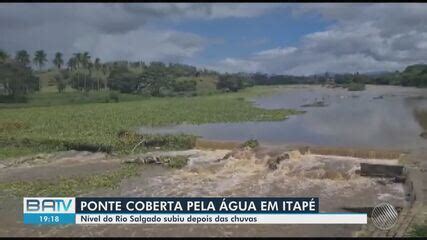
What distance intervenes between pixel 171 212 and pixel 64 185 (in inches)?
234

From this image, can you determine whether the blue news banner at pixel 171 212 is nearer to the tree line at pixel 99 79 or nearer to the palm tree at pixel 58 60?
the tree line at pixel 99 79

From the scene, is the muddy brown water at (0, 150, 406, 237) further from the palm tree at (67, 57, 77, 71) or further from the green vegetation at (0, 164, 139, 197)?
the palm tree at (67, 57, 77, 71)

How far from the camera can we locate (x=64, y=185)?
52.0 ft

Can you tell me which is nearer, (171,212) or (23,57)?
(171,212)

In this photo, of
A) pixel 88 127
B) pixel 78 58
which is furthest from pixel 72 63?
pixel 88 127

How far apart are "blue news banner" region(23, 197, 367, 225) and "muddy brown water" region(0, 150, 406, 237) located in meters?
0.25

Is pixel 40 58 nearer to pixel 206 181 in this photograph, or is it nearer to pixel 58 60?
pixel 58 60

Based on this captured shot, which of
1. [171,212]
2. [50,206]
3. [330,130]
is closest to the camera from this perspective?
[50,206]

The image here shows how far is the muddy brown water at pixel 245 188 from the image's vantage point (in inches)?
438

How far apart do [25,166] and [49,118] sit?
56.6ft

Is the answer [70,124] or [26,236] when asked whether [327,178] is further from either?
[70,124]

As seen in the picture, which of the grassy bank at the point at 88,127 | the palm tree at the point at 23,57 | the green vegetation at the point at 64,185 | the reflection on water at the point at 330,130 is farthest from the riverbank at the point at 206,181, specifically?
the palm tree at the point at 23,57

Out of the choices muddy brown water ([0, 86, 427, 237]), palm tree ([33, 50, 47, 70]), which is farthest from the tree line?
muddy brown water ([0, 86, 427, 237])

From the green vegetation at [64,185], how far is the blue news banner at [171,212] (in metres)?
3.43
